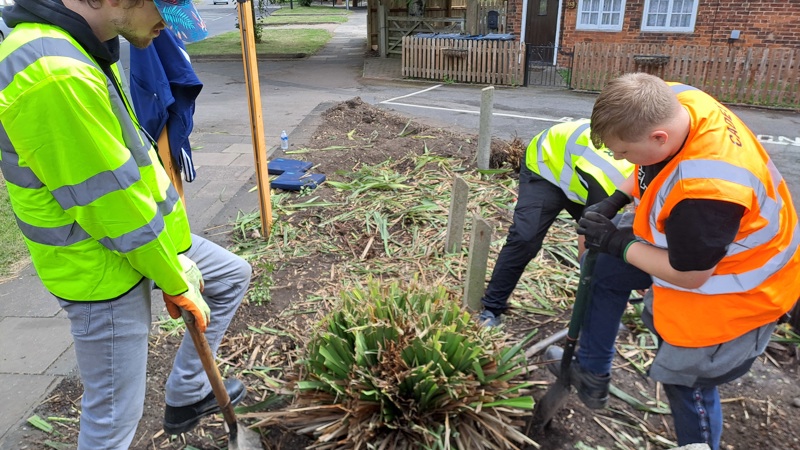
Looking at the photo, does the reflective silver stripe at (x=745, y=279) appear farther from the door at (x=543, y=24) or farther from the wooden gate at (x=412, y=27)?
the wooden gate at (x=412, y=27)

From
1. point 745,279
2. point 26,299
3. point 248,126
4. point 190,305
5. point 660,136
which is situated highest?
point 660,136

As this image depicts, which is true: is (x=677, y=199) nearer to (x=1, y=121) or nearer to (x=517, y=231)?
(x=517, y=231)

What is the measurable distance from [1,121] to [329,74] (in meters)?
15.2

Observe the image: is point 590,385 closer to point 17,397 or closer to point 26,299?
point 17,397

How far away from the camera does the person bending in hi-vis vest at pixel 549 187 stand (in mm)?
2908

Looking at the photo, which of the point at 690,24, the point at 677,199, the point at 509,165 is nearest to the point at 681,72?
the point at 690,24

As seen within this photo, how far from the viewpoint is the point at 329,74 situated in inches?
639

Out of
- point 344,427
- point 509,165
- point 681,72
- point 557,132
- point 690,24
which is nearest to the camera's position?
point 344,427

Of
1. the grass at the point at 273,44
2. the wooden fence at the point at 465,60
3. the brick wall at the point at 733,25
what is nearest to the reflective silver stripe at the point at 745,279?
the wooden fence at the point at 465,60

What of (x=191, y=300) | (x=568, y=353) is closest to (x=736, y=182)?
(x=568, y=353)

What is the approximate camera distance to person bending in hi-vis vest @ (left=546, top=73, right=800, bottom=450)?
1.81 meters

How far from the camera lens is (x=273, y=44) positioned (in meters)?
23.3

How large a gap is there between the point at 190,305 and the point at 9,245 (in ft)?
11.8

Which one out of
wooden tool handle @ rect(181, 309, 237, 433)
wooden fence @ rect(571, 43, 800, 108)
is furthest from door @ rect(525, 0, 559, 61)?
wooden tool handle @ rect(181, 309, 237, 433)
